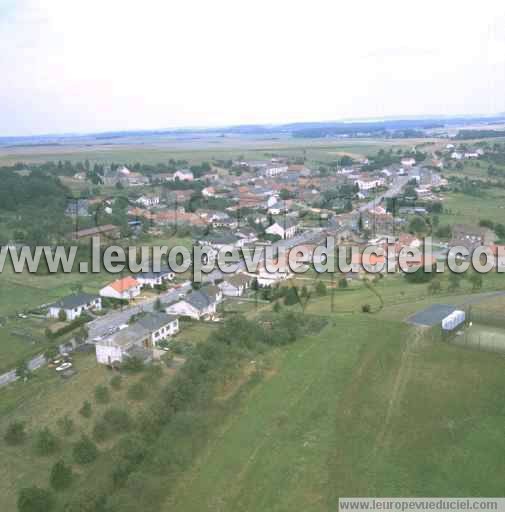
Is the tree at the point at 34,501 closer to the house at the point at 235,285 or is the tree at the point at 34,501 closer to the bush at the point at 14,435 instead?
the bush at the point at 14,435

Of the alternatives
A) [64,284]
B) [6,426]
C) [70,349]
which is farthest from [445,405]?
[64,284]

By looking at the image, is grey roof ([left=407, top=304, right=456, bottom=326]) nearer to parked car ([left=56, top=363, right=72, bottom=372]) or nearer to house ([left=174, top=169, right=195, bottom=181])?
parked car ([left=56, top=363, right=72, bottom=372])

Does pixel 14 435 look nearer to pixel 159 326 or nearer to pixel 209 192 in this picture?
pixel 159 326

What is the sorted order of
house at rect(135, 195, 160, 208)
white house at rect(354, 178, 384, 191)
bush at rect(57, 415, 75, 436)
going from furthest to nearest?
white house at rect(354, 178, 384, 191) → house at rect(135, 195, 160, 208) → bush at rect(57, 415, 75, 436)

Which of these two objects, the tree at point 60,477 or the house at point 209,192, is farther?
the house at point 209,192

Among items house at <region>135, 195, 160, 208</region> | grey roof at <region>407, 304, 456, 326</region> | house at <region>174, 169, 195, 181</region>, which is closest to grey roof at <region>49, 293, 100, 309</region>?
grey roof at <region>407, 304, 456, 326</region>

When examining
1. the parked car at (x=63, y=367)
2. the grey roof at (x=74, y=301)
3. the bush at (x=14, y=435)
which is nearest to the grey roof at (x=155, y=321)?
the parked car at (x=63, y=367)

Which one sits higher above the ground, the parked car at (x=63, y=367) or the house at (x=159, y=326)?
the house at (x=159, y=326)
